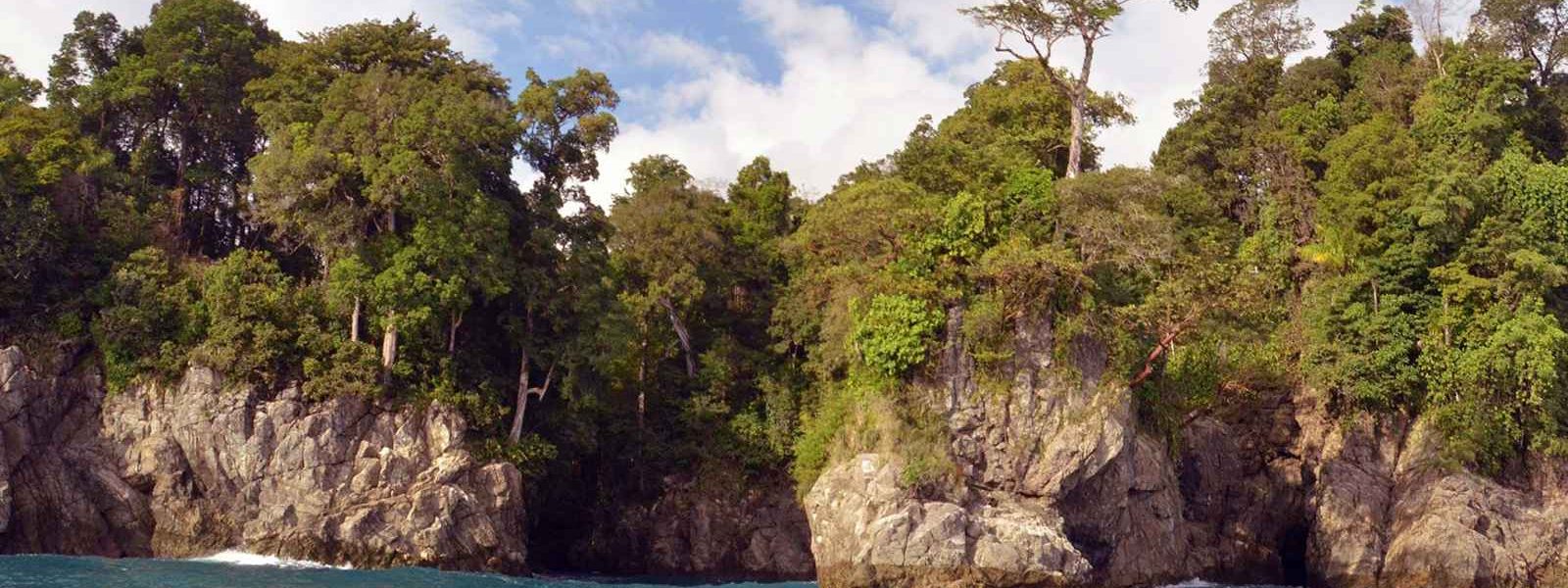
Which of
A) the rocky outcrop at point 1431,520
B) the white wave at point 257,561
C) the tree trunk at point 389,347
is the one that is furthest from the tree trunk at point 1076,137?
the white wave at point 257,561

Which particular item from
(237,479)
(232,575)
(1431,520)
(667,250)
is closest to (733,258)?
(667,250)

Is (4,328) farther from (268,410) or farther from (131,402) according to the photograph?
(268,410)

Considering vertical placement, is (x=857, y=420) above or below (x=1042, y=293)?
below

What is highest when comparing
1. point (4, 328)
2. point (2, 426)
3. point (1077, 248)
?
point (1077, 248)

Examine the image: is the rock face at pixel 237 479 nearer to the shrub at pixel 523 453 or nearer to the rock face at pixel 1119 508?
the shrub at pixel 523 453

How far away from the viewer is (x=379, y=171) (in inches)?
1304

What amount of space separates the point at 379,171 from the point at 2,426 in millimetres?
10310

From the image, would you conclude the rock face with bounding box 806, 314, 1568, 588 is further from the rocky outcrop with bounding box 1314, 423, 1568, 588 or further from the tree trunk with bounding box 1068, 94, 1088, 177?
the tree trunk with bounding box 1068, 94, 1088, 177

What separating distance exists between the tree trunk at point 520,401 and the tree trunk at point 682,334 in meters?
4.77

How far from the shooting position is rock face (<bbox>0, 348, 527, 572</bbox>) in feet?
102

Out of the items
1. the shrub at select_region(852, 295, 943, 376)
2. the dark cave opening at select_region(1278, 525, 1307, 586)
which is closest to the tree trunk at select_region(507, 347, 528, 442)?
the shrub at select_region(852, 295, 943, 376)

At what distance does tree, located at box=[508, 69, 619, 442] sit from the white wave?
19.7 feet

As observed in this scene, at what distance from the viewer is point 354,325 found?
33.6m

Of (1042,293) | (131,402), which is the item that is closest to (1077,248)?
(1042,293)
